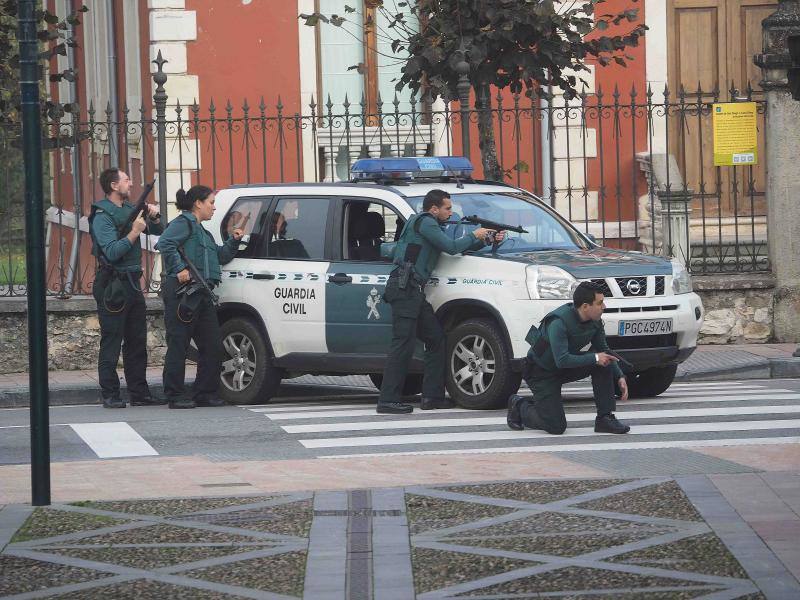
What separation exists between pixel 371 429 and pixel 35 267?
393 cm

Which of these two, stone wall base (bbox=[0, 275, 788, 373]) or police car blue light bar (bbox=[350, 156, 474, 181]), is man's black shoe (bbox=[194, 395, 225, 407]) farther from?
stone wall base (bbox=[0, 275, 788, 373])

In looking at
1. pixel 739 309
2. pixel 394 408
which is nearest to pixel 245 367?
pixel 394 408

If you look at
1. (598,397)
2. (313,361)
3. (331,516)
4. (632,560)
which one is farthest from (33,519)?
(313,361)

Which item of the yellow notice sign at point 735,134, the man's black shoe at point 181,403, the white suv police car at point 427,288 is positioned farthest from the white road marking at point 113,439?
the yellow notice sign at point 735,134

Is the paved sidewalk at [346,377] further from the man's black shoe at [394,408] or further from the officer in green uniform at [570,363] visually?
the officer in green uniform at [570,363]

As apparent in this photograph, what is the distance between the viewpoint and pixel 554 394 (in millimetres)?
11742

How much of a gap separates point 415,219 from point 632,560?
5.81 meters

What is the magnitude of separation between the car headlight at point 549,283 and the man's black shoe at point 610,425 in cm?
127

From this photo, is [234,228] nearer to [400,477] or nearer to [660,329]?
[660,329]

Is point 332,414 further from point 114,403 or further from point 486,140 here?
point 486,140

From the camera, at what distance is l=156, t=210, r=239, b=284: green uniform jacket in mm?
13961

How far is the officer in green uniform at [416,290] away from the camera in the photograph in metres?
12.9

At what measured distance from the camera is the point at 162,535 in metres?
8.30

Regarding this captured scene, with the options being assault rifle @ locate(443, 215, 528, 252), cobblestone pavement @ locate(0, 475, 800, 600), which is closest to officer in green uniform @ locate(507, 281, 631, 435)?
assault rifle @ locate(443, 215, 528, 252)
